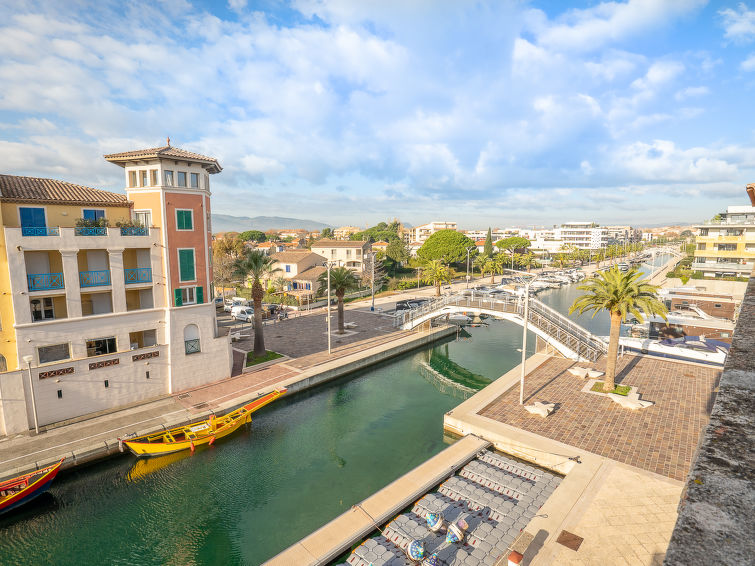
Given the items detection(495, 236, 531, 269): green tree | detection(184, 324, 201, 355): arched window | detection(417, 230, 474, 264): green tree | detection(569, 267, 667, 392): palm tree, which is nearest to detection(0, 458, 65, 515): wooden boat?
detection(184, 324, 201, 355): arched window

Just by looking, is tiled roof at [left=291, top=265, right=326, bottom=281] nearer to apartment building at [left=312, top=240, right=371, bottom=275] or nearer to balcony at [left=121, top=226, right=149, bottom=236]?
apartment building at [left=312, top=240, right=371, bottom=275]

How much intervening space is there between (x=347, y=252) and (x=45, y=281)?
217ft

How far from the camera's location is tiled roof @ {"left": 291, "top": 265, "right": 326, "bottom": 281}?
73.0 meters

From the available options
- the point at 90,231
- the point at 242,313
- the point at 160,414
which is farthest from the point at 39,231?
the point at 242,313

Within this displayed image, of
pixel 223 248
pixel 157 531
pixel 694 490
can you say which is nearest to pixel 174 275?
pixel 157 531

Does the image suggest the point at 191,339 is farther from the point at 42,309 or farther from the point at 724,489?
the point at 724,489

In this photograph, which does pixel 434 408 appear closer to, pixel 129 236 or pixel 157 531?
pixel 157 531

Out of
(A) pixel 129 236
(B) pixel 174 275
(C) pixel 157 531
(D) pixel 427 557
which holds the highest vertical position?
(A) pixel 129 236

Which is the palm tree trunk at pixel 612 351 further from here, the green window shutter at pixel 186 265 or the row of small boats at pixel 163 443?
the green window shutter at pixel 186 265

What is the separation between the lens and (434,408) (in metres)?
31.2

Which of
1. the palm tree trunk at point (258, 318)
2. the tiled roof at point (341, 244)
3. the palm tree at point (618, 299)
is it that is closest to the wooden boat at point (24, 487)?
the palm tree trunk at point (258, 318)

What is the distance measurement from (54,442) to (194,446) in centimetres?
734

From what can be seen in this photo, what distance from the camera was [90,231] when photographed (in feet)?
88.0

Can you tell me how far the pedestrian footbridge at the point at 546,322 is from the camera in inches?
1448
